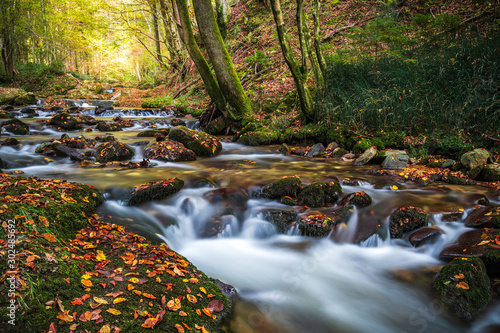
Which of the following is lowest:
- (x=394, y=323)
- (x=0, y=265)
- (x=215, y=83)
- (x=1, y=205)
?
(x=394, y=323)

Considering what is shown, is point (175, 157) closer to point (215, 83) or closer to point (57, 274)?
point (215, 83)

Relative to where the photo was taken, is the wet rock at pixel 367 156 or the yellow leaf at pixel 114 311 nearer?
the yellow leaf at pixel 114 311

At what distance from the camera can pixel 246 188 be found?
528cm

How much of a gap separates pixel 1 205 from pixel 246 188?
3396 millimetres

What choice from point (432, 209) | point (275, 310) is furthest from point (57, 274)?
point (432, 209)

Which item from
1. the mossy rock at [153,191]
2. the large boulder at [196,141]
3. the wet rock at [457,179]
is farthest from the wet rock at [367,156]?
the mossy rock at [153,191]

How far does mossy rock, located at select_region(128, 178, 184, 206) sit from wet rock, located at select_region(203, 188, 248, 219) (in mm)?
574

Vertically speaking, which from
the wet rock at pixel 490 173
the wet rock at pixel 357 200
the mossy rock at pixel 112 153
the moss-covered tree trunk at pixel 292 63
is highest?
the moss-covered tree trunk at pixel 292 63

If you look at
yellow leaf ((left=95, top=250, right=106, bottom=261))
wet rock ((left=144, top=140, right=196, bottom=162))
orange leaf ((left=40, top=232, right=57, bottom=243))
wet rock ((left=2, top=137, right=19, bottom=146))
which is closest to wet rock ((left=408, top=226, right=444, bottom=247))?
yellow leaf ((left=95, top=250, right=106, bottom=261))

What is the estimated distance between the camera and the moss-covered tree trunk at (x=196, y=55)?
9.17m

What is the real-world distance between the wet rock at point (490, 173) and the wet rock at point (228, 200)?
4.36 metres

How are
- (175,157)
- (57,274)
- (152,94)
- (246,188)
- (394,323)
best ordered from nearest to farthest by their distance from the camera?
(57,274) → (394,323) → (246,188) → (175,157) → (152,94)

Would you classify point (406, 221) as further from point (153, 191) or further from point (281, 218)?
point (153, 191)

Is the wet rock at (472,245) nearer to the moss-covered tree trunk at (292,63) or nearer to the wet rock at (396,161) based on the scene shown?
the wet rock at (396,161)
